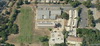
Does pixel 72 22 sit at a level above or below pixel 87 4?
below

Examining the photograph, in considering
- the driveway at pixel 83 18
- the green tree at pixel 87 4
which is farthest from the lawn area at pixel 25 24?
the green tree at pixel 87 4

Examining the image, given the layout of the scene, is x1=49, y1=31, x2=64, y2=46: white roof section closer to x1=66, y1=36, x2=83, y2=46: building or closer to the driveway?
x1=66, y1=36, x2=83, y2=46: building

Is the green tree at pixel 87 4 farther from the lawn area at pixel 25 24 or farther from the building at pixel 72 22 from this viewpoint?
the lawn area at pixel 25 24

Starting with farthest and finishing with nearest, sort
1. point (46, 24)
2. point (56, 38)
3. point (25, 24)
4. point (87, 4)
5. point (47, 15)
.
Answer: point (87, 4) < point (47, 15) < point (25, 24) < point (46, 24) < point (56, 38)

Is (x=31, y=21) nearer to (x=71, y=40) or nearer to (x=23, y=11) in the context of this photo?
(x=23, y=11)

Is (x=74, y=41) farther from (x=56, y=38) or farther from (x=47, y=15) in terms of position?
(x=47, y=15)

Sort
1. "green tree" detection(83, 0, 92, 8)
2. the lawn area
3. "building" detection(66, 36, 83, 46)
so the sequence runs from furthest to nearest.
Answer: "green tree" detection(83, 0, 92, 8)
the lawn area
"building" detection(66, 36, 83, 46)

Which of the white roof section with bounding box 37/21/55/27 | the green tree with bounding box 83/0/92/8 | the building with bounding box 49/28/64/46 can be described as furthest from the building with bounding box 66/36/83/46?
the green tree with bounding box 83/0/92/8

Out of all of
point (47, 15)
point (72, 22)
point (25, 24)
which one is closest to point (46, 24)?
point (47, 15)
